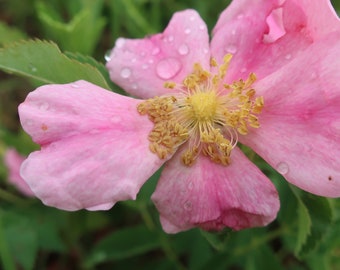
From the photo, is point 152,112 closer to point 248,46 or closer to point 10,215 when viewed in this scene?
point 248,46

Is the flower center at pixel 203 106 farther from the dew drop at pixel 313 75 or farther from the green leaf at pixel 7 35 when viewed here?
the green leaf at pixel 7 35

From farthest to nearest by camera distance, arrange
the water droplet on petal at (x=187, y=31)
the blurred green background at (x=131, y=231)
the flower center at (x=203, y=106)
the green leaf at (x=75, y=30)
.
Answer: the green leaf at (x=75, y=30)
the blurred green background at (x=131, y=231)
the water droplet on petal at (x=187, y=31)
the flower center at (x=203, y=106)

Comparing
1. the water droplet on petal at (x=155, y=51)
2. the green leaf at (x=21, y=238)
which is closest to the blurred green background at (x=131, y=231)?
the green leaf at (x=21, y=238)

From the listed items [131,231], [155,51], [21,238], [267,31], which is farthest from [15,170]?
[267,31]

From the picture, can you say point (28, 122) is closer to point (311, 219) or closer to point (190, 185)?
point (190, 185)

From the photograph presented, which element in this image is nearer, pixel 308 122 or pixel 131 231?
pixel 308 122

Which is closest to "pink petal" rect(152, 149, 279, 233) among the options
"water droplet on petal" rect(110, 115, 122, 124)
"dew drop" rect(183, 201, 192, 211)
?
"dew drop" rect(183, 201, 192, 211)

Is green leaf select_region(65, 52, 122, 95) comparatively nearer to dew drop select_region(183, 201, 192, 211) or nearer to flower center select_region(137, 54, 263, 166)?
flower center select_region(137, 54, 263, 166)

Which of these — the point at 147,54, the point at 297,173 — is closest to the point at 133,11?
the point at 147,54
